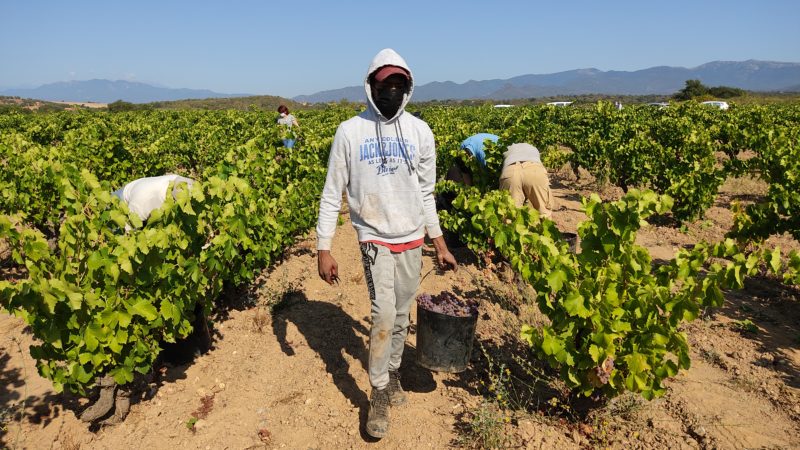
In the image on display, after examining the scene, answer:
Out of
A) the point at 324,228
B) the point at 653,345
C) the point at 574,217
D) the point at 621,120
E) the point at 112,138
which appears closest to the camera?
the point at 653,345

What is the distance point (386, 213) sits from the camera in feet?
9.53

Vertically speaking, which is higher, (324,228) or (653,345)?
(324,228)

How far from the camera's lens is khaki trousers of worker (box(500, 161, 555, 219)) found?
5105 mm

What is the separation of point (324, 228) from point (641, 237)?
6661mm

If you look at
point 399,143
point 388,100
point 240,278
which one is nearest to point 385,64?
point 388,100

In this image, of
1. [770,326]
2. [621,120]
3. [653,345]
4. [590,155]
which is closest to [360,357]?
[653,345]

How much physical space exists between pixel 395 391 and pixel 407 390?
1.08 feet

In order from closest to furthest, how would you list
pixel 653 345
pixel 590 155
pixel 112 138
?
pixel 653 345 → pixel 112 138 → pixel 590 155

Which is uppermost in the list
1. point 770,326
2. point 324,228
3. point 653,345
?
point 324,228

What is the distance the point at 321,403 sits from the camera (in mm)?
3598

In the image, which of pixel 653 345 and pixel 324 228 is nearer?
pixel 653 345

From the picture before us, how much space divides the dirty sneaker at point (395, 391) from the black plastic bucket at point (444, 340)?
25cm

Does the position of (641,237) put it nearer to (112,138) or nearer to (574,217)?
(574,217)

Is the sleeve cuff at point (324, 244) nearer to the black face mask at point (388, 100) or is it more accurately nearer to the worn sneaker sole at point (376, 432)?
the black face mask at point (388, 100)
